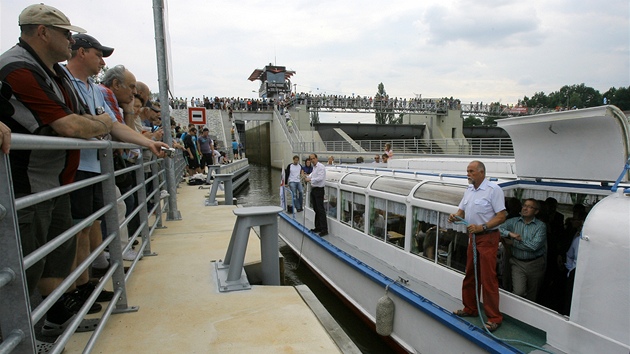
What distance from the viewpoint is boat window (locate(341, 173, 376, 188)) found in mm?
7738

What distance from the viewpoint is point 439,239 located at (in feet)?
18.4

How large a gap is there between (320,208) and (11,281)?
7.77 m

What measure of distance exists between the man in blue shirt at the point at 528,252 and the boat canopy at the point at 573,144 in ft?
2.11

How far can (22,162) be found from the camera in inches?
74.5

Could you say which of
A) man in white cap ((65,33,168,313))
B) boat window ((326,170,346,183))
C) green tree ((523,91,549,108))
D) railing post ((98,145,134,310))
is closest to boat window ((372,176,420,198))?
boat window ((326,170,346,183))

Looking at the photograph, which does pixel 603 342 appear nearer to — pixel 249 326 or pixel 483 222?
pixel 483 222

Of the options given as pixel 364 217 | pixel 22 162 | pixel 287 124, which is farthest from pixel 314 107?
pixel 22 162

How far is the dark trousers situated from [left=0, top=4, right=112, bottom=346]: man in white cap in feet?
22.3

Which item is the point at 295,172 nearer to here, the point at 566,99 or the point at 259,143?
the point at 259,143

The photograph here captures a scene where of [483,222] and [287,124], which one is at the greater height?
[287,124]

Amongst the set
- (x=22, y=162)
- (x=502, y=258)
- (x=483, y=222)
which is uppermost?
(x=22, y=162)

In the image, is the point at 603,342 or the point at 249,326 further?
the point at 603,342

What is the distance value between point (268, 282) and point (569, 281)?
355 cm

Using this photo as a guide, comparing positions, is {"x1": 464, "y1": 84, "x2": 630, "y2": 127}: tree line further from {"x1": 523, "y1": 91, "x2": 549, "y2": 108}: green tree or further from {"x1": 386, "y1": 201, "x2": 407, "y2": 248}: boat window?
{"x1": 386, "y1": 201, "x2": 407, "y2": 248}: boat window
